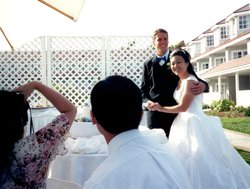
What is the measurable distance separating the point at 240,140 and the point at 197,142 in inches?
290

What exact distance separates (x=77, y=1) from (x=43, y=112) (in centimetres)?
231

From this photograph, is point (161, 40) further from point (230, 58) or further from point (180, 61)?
point (230, 58)

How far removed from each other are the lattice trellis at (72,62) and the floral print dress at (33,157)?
23.0 ft

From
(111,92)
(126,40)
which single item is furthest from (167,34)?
(126,40)

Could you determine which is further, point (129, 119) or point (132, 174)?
point (129, 119)

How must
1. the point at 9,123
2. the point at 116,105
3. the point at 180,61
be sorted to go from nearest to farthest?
the point at 116,105 → the point at 9,123 → the point at 180,61

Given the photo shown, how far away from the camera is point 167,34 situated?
409 cm

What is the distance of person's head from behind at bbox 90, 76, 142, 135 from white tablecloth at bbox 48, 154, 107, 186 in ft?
7.23

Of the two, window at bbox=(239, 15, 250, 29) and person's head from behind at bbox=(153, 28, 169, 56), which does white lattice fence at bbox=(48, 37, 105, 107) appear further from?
window at bbox=(239, 15, 250, 29)

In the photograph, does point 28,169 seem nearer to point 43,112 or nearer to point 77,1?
point 77,1

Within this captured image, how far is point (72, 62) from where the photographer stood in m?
9.05

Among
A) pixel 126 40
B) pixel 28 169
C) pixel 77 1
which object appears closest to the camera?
pixel 28 169

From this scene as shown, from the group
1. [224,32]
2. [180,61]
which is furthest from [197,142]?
[224,32]

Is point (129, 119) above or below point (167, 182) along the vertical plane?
above
